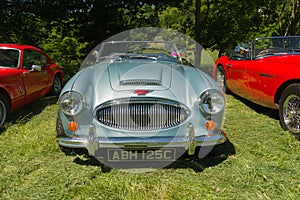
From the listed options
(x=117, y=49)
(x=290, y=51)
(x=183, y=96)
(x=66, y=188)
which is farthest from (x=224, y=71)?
(x=66, y=188)

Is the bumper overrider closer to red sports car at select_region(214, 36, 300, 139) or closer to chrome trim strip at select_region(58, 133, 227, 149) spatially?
chrome trim strip at select_region(58, 133, 227, 149)

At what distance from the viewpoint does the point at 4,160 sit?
2.97 meters

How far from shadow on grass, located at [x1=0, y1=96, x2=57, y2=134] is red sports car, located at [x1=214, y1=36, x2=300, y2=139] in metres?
3.94

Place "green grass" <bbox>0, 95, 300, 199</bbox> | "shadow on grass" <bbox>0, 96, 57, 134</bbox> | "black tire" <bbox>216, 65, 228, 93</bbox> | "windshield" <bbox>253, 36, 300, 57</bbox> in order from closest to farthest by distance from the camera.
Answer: "green grass" <bbox>0, 95, 300, 199</bbox>, "shadow on grass" <bbox>0, 96, 57, 134</bbox>, "windshield" <bbox>253, 36, 300, 57</bbox>, "black tire" <bbox>216, 65, 228, 93</bbox>

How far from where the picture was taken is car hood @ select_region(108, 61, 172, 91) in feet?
8.91

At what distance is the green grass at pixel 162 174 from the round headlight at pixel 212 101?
658mm

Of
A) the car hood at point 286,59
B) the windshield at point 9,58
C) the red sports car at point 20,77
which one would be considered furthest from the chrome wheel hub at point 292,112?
the windshield at point 9,58

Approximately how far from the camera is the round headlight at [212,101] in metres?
2.64

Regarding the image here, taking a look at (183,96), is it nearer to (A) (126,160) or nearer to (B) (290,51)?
(A) (126,160)

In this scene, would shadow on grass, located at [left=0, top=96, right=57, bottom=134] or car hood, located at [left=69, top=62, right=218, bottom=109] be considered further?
shadow on grass, located at [left=0, top=96, right=57, bottom=134]

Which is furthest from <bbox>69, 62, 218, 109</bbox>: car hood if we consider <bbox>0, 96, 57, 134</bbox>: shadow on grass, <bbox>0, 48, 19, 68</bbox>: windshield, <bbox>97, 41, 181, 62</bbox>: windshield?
A: <bbox>0, 48, 19, 68</bbox>: windshield

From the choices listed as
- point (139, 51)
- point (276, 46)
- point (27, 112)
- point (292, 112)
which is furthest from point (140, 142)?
point (276, 46)

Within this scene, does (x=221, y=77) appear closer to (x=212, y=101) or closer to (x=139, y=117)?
(x=212, y=101)

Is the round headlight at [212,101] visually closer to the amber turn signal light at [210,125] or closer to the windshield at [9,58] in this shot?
the amber turn signal light at [210,125]
